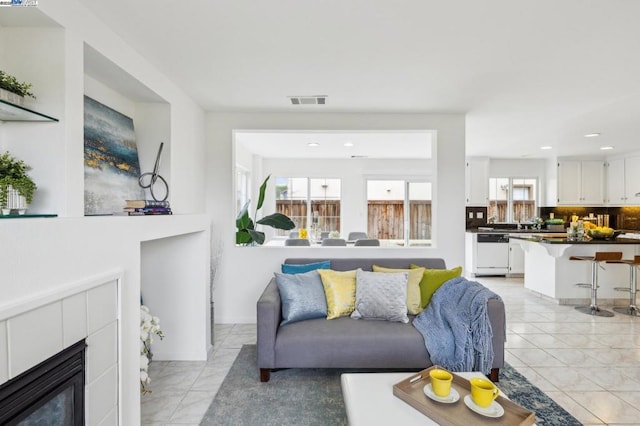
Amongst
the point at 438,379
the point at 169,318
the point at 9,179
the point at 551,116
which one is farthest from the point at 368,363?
the point at 551,116

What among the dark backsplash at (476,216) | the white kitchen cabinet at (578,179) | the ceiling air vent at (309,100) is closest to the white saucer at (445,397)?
the ceiling air vent at (309,100)

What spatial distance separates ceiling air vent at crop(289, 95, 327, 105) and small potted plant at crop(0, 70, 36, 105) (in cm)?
211

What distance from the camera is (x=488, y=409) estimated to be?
153 centimetres

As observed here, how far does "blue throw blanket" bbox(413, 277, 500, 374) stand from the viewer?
2.40 m

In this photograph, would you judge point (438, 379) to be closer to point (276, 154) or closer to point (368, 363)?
point (368, 363)

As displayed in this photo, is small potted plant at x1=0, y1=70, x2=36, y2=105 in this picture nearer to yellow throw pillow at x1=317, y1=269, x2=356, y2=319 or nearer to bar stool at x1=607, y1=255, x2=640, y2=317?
yellow throw pillow at x1=317, y1=269, x2=356, y2=319

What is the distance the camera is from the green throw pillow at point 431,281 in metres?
2.92

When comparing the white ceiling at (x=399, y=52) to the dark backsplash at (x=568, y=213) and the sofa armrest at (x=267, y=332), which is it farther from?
the dark backsplash at (x=568, y=213)

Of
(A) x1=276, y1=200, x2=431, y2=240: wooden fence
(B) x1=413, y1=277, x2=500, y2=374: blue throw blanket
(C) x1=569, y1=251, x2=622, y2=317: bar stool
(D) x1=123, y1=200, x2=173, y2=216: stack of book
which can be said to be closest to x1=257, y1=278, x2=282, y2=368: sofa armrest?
(D) x1=123, y1=200, x2=173, y2=216: stack of book

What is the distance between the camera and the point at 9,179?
4.81ft

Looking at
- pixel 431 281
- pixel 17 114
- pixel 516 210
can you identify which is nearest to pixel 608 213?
pixel 516 210

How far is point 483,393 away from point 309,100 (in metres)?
2.78

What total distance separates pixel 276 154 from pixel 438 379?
5702 mm

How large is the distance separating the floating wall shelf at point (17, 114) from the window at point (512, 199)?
7540 mm
